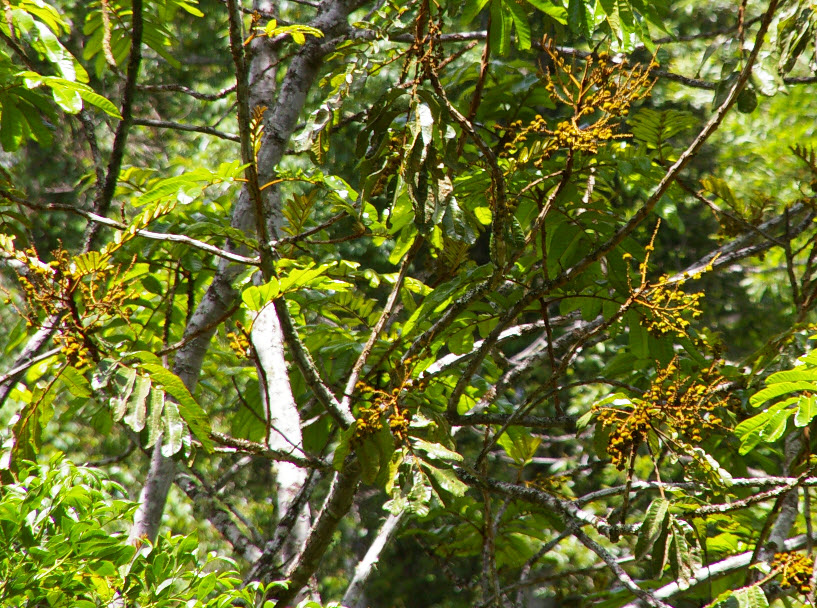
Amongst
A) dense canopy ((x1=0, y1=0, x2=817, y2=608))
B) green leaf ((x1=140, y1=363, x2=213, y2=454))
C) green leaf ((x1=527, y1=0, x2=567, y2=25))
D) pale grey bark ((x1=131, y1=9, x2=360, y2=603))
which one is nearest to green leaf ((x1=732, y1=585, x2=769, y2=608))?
dense canopy ((x1=0, y1=0, x2=817, y2=608))

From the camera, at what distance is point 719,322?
7.59 metres

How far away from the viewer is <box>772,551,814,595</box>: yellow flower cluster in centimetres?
171

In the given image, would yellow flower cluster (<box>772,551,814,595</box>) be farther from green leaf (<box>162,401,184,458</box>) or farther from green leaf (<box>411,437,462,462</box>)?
green leaf (<box>162,401,184,458</box>)

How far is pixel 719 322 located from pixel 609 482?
2.54 meters

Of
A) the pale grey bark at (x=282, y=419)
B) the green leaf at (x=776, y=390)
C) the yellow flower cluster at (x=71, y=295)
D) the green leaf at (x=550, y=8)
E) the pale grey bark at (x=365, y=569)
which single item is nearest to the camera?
the yellow flower cluster at (x=71, y=295)

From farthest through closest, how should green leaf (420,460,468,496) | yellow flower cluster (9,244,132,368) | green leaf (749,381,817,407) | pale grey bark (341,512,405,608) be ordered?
pale grey bark (341,512,405,608), green leaf (749,381,817,407), green leaf (420,460,468,496), yellow flower cluster (9,244,132,368)

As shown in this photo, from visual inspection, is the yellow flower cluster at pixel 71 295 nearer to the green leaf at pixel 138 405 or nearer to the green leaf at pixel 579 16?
the green leaf at pixel 138 405

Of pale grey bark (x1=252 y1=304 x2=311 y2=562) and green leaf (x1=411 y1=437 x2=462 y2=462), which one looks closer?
green leaf (x1=411 y1=437 x2=462 y2=462)

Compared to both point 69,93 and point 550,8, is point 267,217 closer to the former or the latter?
point 69,93

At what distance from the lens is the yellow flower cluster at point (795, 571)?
1.71 metres

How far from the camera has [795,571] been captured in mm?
1750

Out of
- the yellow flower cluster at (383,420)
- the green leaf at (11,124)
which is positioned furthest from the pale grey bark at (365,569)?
the green leaf at (11,124)

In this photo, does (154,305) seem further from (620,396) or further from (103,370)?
(620,396)

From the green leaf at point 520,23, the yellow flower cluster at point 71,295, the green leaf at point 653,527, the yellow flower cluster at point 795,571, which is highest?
the green leaf at point 520,23
